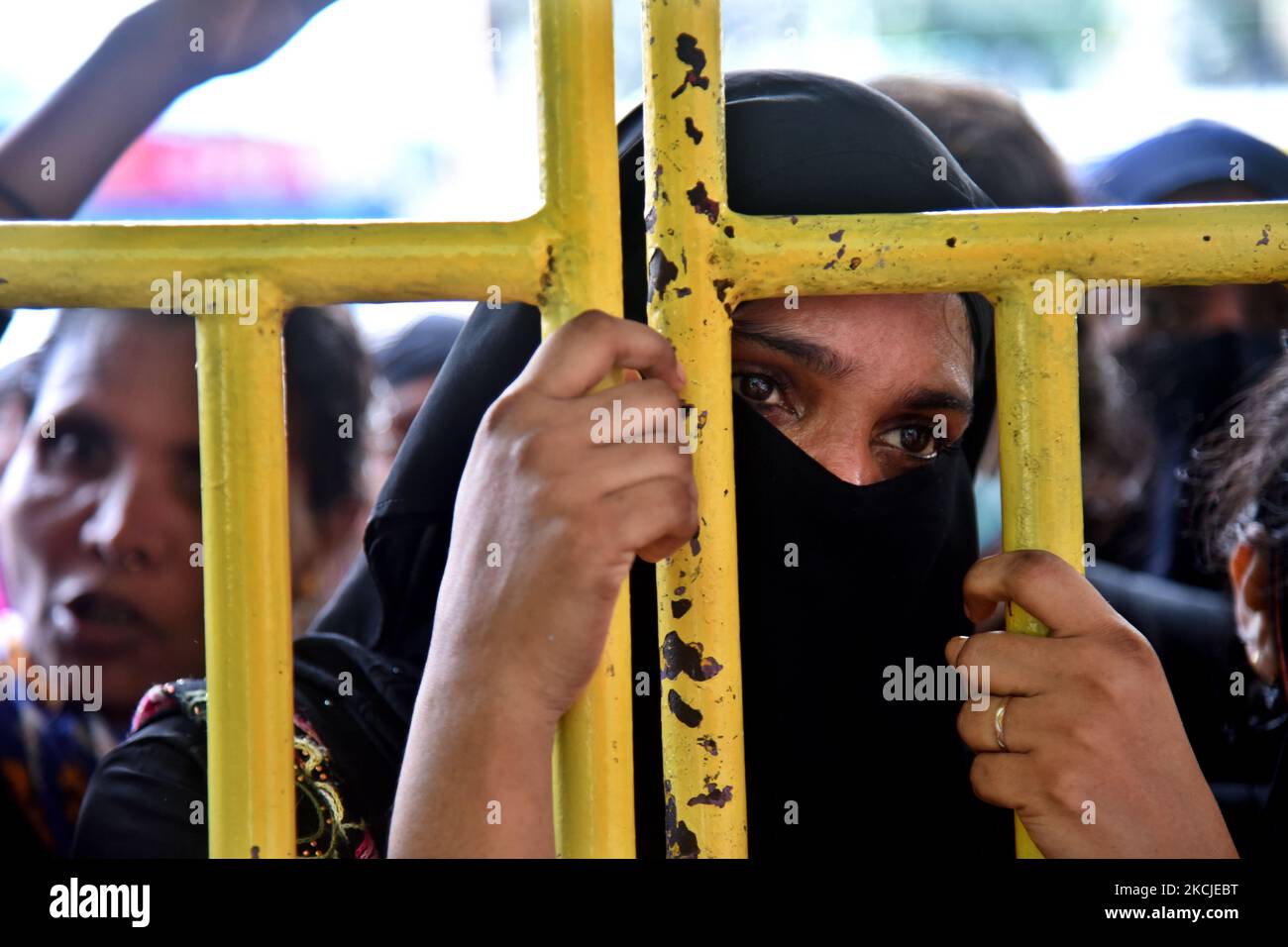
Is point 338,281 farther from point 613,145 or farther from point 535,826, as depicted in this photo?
point 535,826

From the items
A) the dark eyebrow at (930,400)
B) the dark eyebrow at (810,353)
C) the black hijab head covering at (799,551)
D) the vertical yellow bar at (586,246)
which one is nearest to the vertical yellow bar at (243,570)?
the vertical yellow bar at (586,246)

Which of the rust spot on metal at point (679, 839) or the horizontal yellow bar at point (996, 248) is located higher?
the horizontal yellow bar at point (996, 248)

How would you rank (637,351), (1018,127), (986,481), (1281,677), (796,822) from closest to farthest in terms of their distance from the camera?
(637,351)
(796,822)
(1281,677)
(1018,127)
(986,481)

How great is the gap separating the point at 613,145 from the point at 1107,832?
0.55m

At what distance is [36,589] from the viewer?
1947mm

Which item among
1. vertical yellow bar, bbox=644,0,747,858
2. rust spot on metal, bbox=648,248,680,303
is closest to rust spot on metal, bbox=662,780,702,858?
vertical yellow bar, bbox=644,0,747,858

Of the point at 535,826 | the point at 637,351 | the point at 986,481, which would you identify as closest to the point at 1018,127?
the point at 986,481

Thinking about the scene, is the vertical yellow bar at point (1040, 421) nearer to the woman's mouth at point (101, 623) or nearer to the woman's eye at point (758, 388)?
the woman's eye at point (758, 388)

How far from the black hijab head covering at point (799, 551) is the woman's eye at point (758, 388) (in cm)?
5

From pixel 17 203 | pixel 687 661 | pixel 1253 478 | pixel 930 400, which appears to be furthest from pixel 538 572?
pixel 1253 478

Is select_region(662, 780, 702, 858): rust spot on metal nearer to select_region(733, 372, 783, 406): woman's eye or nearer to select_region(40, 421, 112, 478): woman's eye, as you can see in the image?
select_region(733, 372, 783, 406): woman's eye

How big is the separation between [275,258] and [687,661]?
14.3 inches

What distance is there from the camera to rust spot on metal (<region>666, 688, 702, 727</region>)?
0.76 m

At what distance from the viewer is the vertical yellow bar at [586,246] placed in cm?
74
